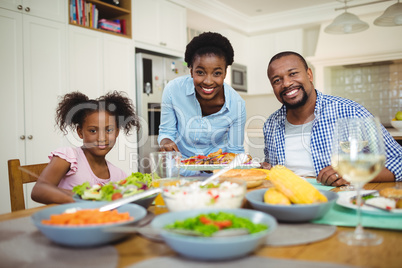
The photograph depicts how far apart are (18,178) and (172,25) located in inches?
147

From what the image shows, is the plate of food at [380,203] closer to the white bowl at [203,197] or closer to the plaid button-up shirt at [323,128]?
the white bowl at [203,197]

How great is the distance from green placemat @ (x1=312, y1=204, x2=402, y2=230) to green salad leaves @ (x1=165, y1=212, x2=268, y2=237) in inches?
10.2

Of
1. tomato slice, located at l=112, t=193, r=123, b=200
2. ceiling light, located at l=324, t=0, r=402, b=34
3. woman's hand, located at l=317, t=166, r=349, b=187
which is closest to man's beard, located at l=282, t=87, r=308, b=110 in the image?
woman's hand, located at l=317, t=166, r=349, b=187

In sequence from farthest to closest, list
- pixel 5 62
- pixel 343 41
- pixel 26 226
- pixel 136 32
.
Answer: pixel 343 41 → pixel 136 32 → pixel 5 62 → pixel 26 226

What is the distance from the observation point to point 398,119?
12.0 feet

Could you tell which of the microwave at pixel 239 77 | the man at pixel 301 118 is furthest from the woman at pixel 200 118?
the microwave at pixel 239 77

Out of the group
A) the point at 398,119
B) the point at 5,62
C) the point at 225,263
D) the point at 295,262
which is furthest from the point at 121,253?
the point at 398,119

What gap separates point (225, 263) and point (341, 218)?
1.39 ft

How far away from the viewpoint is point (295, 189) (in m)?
0.89

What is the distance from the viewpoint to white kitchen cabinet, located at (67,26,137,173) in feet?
11.5

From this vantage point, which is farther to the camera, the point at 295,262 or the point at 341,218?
the point at 341,218

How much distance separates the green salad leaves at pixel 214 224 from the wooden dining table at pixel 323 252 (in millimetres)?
47

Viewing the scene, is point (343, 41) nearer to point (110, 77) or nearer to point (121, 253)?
point (110, 77)

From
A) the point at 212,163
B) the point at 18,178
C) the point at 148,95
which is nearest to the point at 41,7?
the point at 148,95
